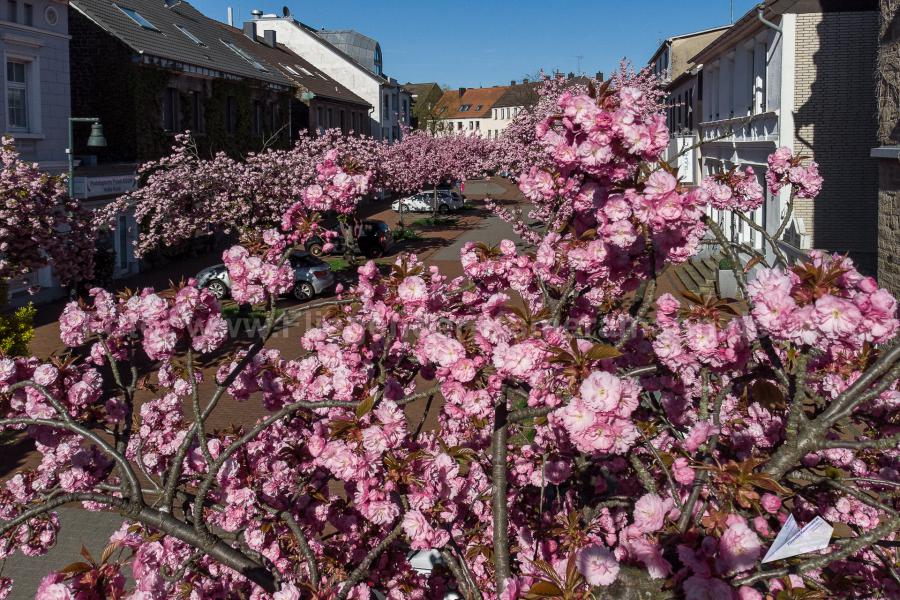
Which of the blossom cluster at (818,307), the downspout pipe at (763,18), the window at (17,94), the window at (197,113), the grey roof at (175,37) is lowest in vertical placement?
the blossom cluster at (818,307)

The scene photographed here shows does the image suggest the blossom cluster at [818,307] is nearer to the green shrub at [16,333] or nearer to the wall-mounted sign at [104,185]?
the green shrub at [16,333]

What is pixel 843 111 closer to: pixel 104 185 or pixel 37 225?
pixel 37 225

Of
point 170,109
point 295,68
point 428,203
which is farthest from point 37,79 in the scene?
point 428,203

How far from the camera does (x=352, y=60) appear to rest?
2308 inches

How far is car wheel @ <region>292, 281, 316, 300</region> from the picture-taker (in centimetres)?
2356

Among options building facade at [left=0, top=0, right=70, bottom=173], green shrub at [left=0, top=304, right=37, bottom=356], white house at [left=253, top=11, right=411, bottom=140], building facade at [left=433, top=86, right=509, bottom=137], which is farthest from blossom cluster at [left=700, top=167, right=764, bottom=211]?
building facade at [left=433, top=86, right=509, bottom=137]

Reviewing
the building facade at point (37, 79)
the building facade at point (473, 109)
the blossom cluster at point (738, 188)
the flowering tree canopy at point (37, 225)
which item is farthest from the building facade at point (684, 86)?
the building facade at point (473, 109)

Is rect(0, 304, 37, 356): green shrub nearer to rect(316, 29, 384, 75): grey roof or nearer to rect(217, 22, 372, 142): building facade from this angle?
rect(217, 22, 372, 142): building facade

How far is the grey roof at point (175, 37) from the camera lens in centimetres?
2762

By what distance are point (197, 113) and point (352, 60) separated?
28.3 meters

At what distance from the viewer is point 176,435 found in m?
5.72

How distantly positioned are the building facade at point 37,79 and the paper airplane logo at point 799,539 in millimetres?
22296

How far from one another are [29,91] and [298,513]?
2099 centimetres

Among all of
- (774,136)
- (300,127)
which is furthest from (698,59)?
(300,127)
